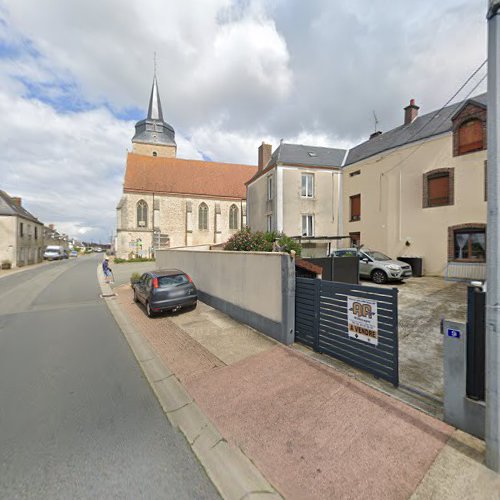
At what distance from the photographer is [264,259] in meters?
5.55

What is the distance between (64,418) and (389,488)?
3.55m

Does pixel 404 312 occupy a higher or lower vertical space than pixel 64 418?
higher

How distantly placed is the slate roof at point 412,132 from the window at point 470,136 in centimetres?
63

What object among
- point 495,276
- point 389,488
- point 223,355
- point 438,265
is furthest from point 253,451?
point 438,265

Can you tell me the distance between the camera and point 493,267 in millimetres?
2145

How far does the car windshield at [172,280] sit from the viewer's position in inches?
296

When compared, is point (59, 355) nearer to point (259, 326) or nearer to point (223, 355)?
point (223, 355)

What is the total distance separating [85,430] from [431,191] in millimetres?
15646

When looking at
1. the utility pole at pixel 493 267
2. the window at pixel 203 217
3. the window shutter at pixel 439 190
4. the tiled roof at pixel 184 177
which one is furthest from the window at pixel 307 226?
the window at pixel 203 217

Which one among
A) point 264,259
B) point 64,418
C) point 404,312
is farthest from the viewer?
point 404,312

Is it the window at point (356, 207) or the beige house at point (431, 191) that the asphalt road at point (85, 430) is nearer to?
the beige house at point (431, 191)

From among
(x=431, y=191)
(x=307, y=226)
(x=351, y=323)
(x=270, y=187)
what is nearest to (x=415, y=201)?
(x=431, y=191)

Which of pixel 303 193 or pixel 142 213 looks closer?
pixel 303 193

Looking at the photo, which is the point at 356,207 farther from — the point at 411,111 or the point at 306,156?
the point at 411,111
